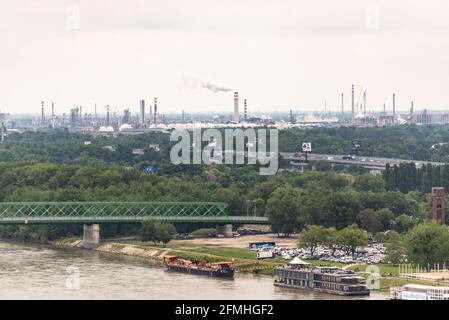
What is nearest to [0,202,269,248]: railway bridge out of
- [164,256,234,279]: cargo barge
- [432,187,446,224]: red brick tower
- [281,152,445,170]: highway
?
[432,187,446,224]: red brick tower

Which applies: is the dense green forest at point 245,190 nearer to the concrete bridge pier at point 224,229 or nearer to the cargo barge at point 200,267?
the concrete bridge pier at point 224,229

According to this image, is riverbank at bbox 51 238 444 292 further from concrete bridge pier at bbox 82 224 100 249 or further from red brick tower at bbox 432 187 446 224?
red brick tower at bbox 432 187 446 224

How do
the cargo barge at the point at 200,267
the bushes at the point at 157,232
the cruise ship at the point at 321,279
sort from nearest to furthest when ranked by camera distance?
the cruise ship at the point at 321,279
the cargo barge at the point at 200,267
the bushes at the point at 157,232

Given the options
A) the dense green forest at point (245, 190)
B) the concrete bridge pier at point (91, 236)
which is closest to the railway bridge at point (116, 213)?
the concrete bridge pier at point (91, 236)

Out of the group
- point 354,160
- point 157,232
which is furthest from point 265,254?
point 354,160
